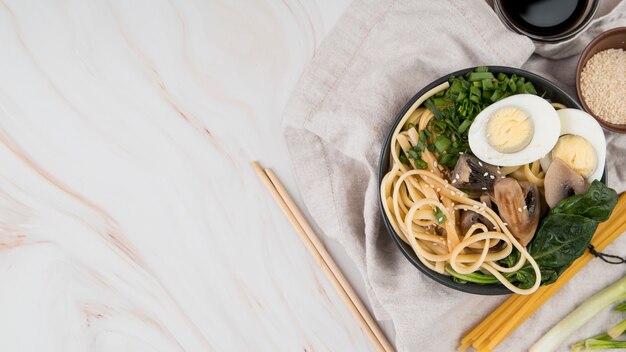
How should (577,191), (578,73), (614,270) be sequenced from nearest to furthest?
(577,191)
(578,73)
(614,270)

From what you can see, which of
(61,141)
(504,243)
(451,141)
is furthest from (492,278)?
(61,141)

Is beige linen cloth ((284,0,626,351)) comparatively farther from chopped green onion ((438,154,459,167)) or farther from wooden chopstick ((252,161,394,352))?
chopped green onion ((438,154,459,167))

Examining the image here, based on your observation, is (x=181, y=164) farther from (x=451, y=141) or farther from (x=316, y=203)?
(x=451, y=141)

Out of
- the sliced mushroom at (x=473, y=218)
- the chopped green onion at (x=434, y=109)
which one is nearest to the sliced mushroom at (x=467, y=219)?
the sliced mushroom at (x=473, y=218)

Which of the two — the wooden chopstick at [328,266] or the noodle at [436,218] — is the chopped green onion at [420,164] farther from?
the wooden chopstick at [328,266]

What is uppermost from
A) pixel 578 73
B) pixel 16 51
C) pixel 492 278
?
pixel 16 51

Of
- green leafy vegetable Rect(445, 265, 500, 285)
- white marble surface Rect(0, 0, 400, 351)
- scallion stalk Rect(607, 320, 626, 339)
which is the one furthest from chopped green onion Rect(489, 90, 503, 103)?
scallion stalk Rect(607, 320, 626, 339)

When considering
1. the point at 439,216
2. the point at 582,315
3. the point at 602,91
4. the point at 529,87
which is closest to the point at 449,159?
the point at 439,216
